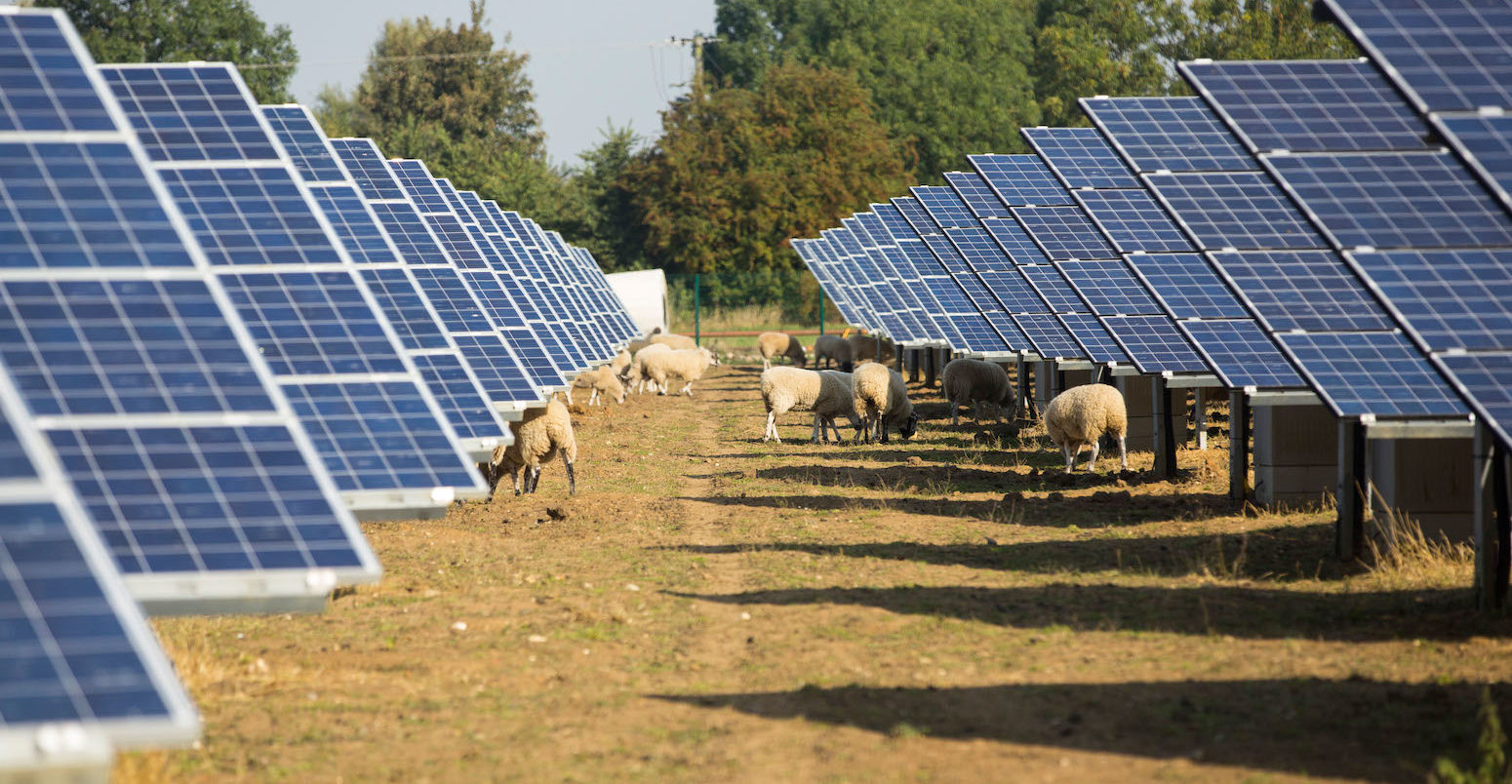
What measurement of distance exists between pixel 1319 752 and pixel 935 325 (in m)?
32.9

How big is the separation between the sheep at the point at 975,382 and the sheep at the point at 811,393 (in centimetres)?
311

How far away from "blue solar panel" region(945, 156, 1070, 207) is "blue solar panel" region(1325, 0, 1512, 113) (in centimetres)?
1505

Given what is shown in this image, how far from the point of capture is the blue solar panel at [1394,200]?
11211 millimetres

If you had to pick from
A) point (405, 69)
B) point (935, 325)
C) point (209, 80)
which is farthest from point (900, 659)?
point (405, 69)

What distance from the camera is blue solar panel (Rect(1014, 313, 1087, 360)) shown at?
27250mm

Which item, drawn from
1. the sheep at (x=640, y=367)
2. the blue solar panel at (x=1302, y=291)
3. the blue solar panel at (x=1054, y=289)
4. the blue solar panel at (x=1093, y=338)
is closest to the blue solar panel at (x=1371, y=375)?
the blue solar panel at (x=1302, y=291)

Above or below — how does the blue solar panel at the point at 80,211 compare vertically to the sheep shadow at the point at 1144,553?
above

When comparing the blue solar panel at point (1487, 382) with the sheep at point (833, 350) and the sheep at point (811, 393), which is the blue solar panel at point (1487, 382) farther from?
the sheep at point (833, 350)

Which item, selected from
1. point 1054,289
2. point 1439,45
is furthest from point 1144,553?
point 1054,289

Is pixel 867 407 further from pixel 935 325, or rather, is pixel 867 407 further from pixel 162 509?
pixel 162 509

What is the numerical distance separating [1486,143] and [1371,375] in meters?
4.28

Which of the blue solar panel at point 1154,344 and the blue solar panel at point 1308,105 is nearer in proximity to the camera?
the blue solar panel at point 1308,105

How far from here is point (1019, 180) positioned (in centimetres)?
2747

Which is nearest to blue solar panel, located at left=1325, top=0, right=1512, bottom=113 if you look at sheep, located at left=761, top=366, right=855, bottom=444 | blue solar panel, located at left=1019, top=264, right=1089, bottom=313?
blue solar panel, located at left=1019, top=264, right=1089, bottom=313
